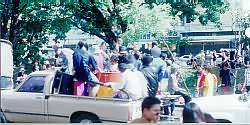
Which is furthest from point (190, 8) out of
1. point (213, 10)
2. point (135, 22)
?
point (135, 22)

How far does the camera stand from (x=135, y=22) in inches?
130

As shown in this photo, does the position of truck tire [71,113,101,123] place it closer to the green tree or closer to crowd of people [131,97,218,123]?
crowd of people [131,97,218,123]

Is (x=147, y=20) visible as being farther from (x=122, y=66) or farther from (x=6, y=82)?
(x=6, y=82)

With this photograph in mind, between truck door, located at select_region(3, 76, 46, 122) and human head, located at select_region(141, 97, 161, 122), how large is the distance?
2.59ft

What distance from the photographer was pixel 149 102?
3.32 metres

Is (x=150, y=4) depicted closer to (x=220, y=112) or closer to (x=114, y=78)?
(x=114, y=78)

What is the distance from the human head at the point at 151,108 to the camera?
3295mm

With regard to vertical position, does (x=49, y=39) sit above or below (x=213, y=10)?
below

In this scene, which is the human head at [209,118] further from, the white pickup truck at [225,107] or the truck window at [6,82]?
the truck window at [6,82]

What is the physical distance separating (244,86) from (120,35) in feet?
3.41

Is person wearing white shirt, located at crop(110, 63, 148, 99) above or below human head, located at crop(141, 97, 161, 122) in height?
above

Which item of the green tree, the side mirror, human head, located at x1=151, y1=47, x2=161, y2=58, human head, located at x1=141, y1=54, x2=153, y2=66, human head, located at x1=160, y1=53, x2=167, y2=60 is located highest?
the green tree

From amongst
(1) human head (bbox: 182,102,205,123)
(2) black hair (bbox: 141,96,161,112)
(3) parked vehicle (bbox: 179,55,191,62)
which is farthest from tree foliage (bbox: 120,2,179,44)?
(1) human head (bbox: 182,102,205,123)

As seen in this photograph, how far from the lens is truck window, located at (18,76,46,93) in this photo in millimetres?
3328
